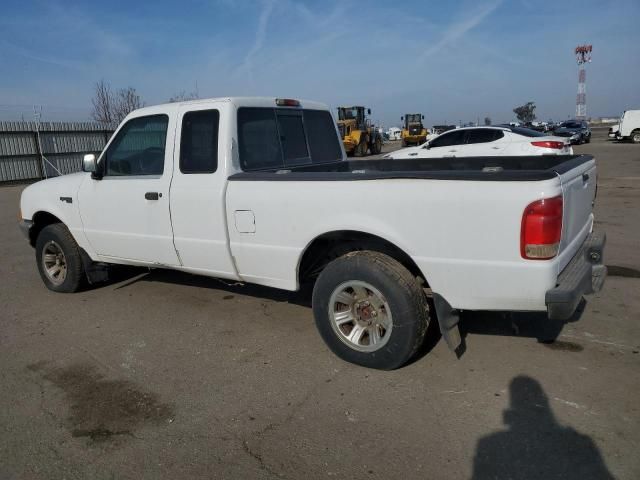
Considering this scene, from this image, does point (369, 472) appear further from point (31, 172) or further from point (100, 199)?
point (31, 172)

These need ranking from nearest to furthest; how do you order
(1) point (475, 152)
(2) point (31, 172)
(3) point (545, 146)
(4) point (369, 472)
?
(4) point (369, 472)
(3) point (545, 146)
(1) point (475, 152)
(2) point (31, 172)

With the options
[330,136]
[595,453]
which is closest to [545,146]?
[330,136]

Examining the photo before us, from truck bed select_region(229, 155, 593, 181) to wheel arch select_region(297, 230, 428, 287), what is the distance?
445 millimetres

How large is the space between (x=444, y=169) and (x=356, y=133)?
25693 mm

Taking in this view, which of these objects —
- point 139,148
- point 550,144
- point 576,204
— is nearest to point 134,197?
point 139,148

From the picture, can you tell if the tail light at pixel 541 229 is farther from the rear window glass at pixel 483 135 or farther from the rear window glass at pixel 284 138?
the rear window glass at pixel 483 135

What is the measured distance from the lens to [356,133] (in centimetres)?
3038

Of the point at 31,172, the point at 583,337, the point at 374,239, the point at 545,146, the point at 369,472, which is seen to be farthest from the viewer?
the point at 31,172

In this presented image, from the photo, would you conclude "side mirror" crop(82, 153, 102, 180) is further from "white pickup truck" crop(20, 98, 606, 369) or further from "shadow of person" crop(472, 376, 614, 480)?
"shadow of person" crop(472, 376, 614, 480)

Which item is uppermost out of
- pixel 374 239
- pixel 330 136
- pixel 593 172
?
pixel 330 136

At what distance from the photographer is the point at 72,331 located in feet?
15.8

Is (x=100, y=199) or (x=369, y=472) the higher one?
(x=100, y=199)

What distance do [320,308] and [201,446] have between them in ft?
4.29

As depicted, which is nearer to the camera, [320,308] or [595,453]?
[595,453]
